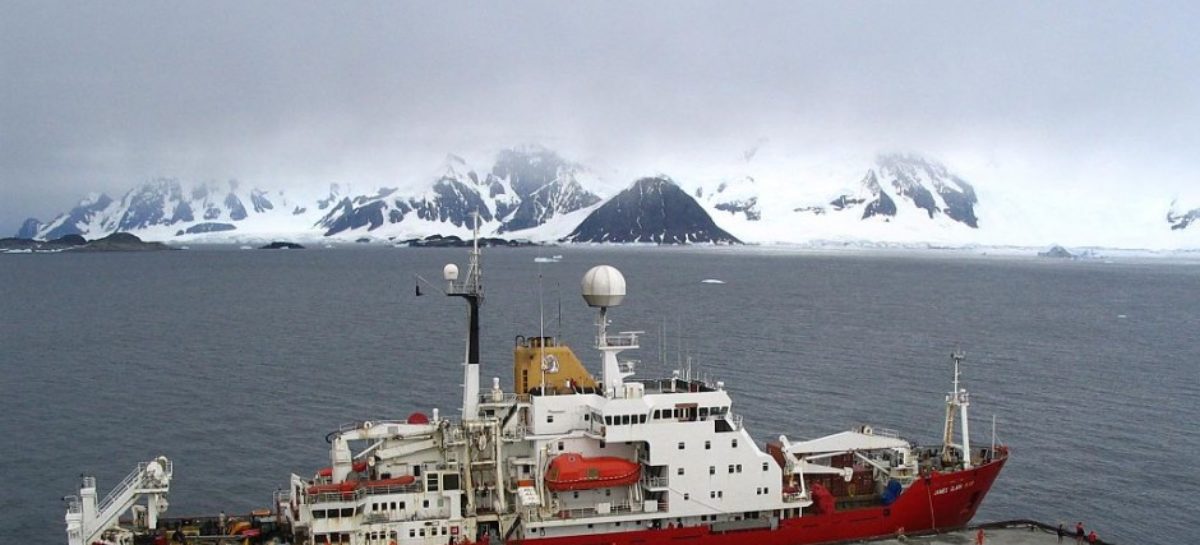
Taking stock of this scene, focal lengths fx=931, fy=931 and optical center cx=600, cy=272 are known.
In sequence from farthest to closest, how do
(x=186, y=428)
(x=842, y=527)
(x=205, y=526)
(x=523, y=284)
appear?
1. (x=523, y=284)
2. (x=186, y=428)
3. (x=842, y=527)
4. (x=205, y=526)

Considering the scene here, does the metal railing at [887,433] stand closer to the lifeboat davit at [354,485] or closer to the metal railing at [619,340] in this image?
the metal railing at [619,340]

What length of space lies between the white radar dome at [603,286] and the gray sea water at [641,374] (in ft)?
49.6

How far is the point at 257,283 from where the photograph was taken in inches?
5285

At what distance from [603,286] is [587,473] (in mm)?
5639

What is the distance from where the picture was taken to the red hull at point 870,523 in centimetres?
2667

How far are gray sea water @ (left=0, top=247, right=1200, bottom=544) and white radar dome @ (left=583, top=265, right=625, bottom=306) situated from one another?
49.6ft

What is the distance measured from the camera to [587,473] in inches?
1026

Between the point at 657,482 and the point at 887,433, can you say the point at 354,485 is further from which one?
the point at 887,433

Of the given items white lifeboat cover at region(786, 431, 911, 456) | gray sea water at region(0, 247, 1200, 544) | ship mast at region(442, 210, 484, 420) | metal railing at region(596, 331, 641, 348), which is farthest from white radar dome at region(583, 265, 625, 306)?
gray sea water at region(0, 247, 1200, 544)

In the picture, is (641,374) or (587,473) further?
(641,374)

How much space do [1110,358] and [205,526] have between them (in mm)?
58339

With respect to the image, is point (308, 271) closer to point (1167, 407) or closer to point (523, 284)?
point (523, 284)

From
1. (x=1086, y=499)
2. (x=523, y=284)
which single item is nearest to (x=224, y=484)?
(x=1086, y=499)

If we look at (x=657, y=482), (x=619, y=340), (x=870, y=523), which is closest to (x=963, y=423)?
(x=870, y=523)
